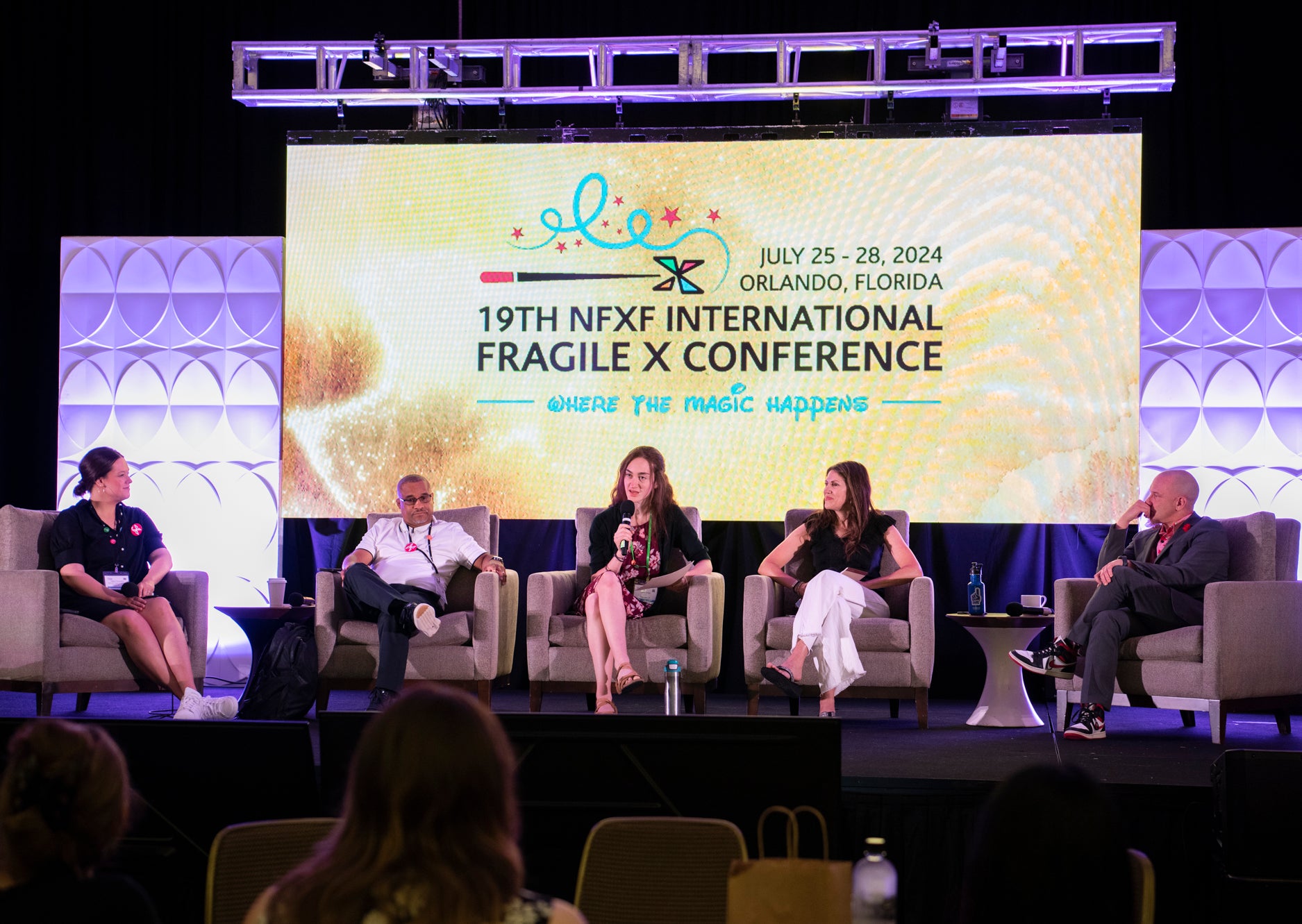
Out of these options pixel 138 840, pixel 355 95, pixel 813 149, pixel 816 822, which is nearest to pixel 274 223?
pixel 355 95

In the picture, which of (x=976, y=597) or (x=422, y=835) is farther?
(x=976, y=597)

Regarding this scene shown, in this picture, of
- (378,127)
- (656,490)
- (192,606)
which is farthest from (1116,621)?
(378,127)

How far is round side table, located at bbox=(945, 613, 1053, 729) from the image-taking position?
5.14 metres

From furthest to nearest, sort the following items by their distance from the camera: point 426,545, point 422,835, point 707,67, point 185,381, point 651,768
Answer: point 185,381, point 707,67, point 426,545, point 651,768, point 422,835

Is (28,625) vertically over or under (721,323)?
under

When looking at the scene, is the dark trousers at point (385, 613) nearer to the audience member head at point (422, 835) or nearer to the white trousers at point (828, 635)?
the white trousers at point (828, 635)

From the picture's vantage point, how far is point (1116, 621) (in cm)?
480

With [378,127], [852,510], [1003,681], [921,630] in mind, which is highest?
[378,127]

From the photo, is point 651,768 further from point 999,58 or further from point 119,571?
point 999,58

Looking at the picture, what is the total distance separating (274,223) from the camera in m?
6.81

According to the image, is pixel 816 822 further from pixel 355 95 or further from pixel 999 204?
pixel 355 95

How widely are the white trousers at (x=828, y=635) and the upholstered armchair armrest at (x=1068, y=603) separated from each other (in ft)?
2.62

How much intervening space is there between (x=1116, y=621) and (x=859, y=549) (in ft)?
3.33

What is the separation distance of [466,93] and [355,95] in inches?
20.3
